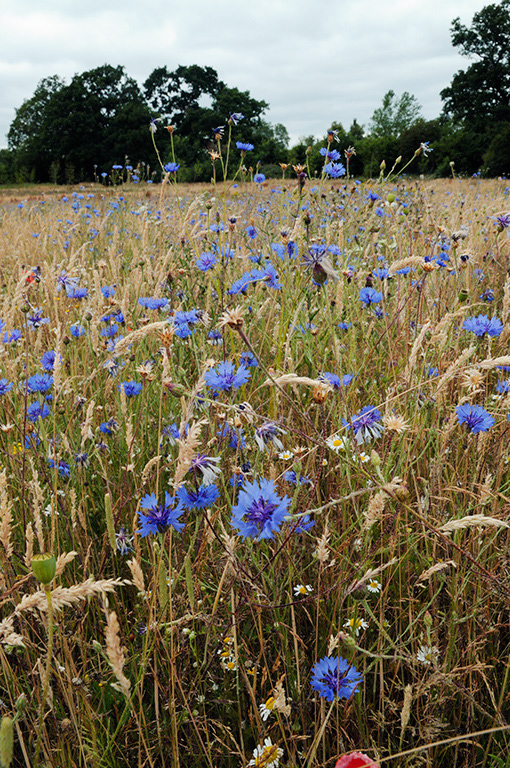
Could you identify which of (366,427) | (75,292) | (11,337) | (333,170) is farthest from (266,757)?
(333,170)

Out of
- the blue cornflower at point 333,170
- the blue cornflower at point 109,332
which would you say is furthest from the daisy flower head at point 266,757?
the blue cornflower at point 333,170

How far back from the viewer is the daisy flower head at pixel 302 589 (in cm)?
111

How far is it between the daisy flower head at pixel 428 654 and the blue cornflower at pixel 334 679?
0.13m

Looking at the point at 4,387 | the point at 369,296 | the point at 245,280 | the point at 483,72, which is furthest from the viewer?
the point at 483,72

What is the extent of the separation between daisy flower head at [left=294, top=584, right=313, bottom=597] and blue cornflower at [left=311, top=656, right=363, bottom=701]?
0.17 m

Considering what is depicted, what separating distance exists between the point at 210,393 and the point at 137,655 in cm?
76

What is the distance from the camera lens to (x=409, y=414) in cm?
158

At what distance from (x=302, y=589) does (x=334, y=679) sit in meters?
0.22

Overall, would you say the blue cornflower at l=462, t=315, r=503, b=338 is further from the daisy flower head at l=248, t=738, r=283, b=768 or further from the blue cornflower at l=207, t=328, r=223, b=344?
the daisy flower head at l=248, t=738, r=283, b=768

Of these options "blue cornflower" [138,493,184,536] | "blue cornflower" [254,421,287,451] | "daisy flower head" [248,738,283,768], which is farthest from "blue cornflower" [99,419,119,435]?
"daisy flower head" [248,738,283,768]

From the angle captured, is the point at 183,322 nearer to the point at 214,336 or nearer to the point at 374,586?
the point at 214,336

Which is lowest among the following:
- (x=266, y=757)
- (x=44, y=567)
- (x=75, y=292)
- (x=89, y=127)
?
(x=266, y=757)

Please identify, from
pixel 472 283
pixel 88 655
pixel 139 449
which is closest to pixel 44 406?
pixel 139 449

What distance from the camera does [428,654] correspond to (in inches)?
35.9
